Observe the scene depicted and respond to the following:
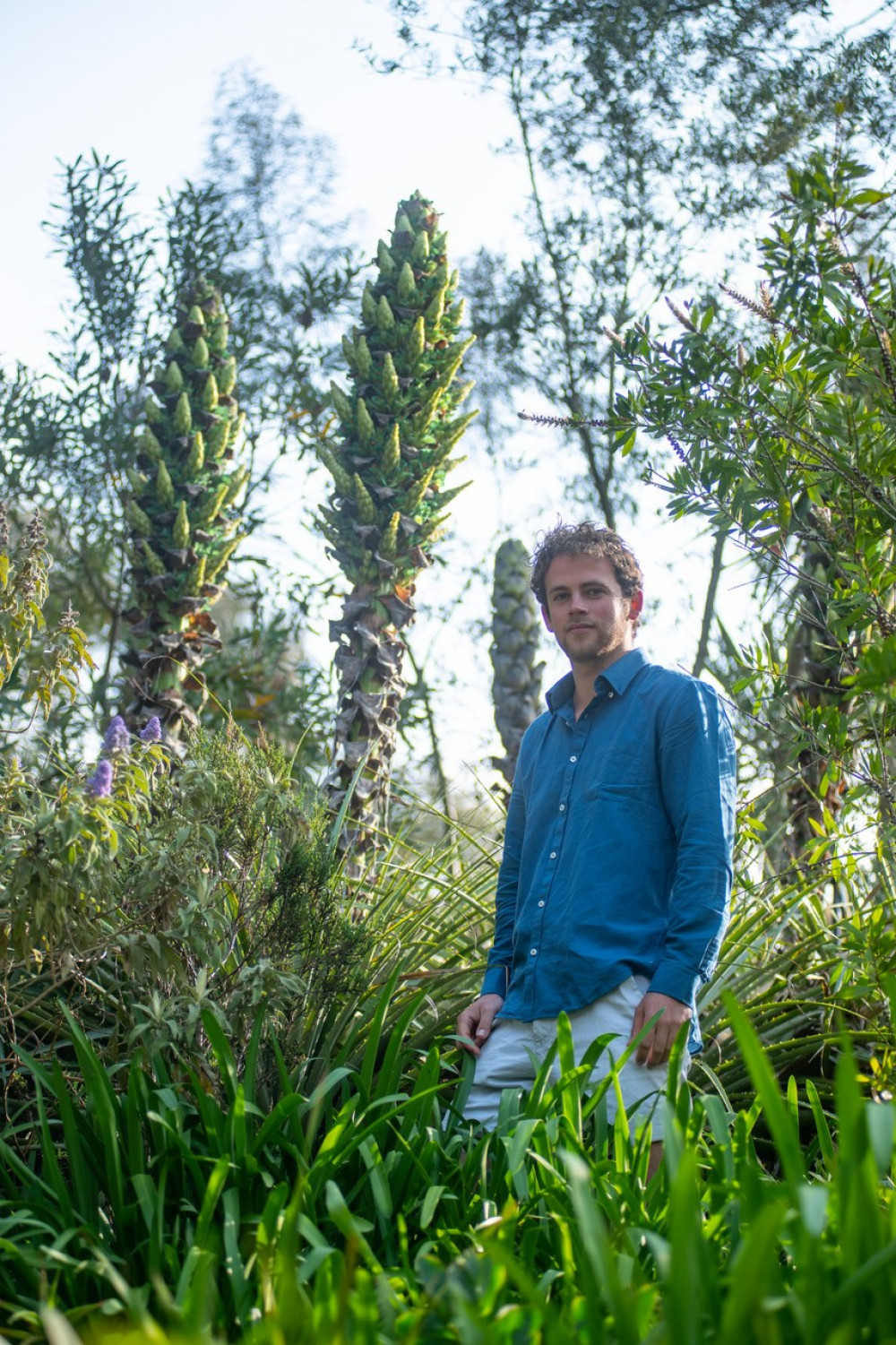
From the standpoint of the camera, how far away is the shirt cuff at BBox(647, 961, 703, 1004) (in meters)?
2.59

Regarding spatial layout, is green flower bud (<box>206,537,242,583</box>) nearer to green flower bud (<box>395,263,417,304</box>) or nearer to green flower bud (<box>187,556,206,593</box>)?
green flower bud (<box>187,556,206,593</box>)

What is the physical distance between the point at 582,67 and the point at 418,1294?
32.0 feet

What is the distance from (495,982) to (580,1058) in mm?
436

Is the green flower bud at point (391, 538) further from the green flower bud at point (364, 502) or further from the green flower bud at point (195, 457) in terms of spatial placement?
the green flower bud at point (195, 457)

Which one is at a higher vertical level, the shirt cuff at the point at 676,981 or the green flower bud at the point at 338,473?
the green flower bud at the point at 338,473

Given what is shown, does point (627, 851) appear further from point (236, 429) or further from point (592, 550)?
point (236, 429)

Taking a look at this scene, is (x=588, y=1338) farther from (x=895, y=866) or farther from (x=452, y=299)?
(x=452, y=299)

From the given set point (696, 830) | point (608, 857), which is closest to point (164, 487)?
point (608, 857)

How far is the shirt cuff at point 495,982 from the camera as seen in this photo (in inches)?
124

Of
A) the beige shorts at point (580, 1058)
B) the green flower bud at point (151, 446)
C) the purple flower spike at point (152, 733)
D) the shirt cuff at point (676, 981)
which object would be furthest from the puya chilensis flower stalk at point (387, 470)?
the shirt cuff at point (676, 981)

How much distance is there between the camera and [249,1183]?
7.20ft

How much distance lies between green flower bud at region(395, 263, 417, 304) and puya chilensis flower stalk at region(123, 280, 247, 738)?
1.02 metres

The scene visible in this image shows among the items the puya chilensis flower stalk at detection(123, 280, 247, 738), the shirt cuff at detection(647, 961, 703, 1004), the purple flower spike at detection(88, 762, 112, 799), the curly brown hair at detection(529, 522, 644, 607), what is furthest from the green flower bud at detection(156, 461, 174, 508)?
the shirt cuff at detection(647, 961, 703, 1004)

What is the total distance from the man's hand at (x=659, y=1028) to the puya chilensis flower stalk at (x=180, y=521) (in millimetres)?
3114
